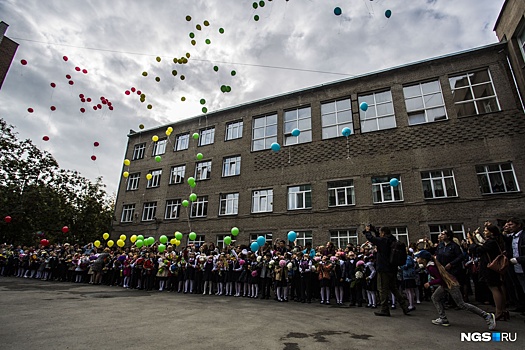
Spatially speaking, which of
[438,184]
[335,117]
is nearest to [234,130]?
[335,117]

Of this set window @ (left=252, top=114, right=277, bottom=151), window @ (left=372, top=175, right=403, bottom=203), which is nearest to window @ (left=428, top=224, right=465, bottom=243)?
window @ (left=372, top=175, right=403, bottom=203)

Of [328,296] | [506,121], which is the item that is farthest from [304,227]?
[506,121]

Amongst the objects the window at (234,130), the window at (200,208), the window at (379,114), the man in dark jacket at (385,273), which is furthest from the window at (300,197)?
the man in dark jacket at (385,273)

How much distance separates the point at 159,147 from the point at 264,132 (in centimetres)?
1267

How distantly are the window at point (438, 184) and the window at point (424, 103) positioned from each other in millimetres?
3396

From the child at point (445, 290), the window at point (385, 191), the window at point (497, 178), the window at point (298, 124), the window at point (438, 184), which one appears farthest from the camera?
the window at point (298, 124)

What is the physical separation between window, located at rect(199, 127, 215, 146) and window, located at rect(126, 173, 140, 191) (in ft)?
27.7

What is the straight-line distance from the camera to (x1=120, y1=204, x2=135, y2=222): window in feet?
90.6

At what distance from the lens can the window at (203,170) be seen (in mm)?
24625

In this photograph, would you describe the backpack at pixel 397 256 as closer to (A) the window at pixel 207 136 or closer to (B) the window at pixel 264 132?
(B) the window at pixel 264 132

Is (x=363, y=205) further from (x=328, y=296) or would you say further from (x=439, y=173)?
(x=328, y=296)

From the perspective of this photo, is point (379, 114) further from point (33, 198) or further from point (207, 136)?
point (33, 198)

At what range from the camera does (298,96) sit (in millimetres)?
21969

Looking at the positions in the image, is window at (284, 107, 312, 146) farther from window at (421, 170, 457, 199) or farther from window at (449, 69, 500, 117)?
window at (449, 69, 500, 117)
